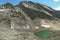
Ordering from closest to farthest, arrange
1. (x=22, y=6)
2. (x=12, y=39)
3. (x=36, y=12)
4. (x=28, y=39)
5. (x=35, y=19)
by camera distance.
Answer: (x=12, y=39) → (x=28, y=39) → (x=35, y=19) → (x=36, y=12) → (x=22, y=6)

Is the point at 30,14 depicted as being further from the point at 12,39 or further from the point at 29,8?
the point at 12,39

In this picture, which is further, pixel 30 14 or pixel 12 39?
pixel 30 14

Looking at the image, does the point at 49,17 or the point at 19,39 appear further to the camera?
the point at 49,17

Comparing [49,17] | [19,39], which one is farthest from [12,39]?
[49,17]

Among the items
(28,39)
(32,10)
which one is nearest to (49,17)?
(32,10)

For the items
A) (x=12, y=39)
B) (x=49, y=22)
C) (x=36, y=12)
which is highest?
(x=36, y=12)

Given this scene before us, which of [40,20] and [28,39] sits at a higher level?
[40,20]

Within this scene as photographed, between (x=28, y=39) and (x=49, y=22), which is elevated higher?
(x=49, y=22)

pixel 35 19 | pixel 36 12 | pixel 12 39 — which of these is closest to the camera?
pixel 12 39

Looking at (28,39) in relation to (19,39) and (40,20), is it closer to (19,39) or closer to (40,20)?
(19,39)
